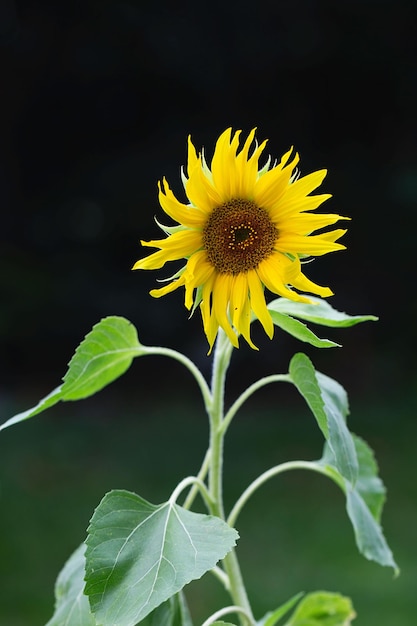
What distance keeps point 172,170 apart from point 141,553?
2409mm

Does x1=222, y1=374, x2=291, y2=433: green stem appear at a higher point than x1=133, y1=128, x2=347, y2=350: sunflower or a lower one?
lower

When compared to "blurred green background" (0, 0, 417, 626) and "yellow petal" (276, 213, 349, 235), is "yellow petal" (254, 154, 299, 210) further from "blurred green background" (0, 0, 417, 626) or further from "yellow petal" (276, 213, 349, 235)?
"blurred green background" (0, 0, 417, 626)

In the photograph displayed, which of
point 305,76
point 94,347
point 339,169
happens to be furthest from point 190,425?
point 94,347

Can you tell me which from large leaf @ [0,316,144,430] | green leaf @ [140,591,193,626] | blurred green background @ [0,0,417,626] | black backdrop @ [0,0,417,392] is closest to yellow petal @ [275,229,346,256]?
large leaf @ [0,316,144,430]

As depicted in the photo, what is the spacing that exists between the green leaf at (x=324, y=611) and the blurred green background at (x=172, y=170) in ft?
6.37

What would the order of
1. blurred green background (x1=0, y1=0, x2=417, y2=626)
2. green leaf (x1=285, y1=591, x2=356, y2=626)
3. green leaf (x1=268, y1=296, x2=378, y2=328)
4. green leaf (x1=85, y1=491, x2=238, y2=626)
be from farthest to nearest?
blurred green background (x1=0, y1=0, x2=417, y2=626) → green leaf (x1=285, y1=591, x2=356, y2=626) → green leaf (x1=268, y1=296, x2=378, y2=328) → green leaf (x1=85, y1=491, x2=238, y2=626)

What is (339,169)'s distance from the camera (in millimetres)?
3094

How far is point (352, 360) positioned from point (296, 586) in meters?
1.55

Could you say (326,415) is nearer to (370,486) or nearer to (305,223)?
(305,223)

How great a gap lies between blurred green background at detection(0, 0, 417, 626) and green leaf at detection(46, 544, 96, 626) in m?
2.03

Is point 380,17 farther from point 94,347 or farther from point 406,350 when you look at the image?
point 94,347

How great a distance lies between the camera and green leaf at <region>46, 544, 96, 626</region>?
0.60m

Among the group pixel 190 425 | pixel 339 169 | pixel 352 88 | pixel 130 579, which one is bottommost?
pixel 130 579

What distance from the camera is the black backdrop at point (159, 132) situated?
9.69 ft
